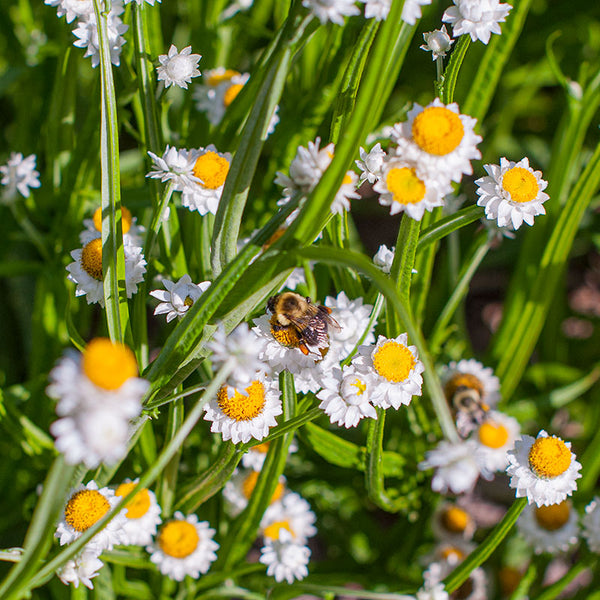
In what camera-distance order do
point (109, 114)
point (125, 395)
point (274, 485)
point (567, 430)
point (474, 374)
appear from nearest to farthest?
point (125, 395)
point (109, 114)
point (274, 485)
point (474, 374)
point (567, 430)

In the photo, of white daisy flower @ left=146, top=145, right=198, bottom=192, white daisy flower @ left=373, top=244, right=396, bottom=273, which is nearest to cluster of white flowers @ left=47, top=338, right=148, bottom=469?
white daisy flower @ left=146, top=145, right=198, bottom=192

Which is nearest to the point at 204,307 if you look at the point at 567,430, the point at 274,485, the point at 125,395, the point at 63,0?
the point at 125,395

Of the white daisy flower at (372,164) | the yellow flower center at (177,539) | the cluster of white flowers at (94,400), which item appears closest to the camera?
the cluster of white flowers at (94,400)

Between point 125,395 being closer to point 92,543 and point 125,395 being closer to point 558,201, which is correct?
point 92,543

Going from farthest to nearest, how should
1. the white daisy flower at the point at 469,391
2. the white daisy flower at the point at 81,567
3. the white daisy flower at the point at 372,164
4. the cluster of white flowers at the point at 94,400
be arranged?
the white daisy flower at the point at 469,391
the white daisy flower at the point at 81,567
the white daisy flower at the point at 372,164
the cluster of white flowers at the point at 94,400

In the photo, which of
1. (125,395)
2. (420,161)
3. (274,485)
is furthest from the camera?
(274,485)

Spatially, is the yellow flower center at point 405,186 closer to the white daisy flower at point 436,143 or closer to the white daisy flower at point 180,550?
the white daisy flower at point 436,143

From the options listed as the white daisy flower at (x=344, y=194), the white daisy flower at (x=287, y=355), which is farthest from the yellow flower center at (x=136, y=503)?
the white daisy flower at (x=344, y=194)
